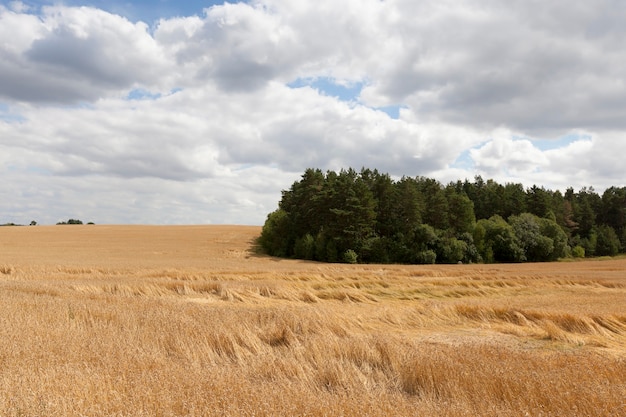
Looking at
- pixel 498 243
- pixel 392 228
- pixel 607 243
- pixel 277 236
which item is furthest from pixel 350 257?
pixel 607 243

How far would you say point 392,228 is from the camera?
65500mm

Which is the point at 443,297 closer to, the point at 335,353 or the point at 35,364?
the point at 335,353

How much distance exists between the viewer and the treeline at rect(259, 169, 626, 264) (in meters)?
62.0

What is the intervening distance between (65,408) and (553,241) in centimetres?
7907

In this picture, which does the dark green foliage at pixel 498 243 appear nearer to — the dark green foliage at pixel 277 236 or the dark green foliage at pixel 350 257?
the dark green foliage at pixel 350 257

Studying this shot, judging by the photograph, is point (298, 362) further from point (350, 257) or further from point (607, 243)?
point (607, 243)

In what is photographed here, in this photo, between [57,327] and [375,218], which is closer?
[57,327]

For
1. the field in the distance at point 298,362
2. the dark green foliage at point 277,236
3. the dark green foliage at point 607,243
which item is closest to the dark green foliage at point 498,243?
the dark green foliage at point 277,236

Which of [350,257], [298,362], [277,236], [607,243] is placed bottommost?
[350,257]

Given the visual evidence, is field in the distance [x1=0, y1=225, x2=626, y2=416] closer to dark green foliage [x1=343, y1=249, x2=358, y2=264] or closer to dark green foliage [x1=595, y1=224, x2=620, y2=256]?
dark green foliage [x1=343, y1=249, x2=358, y2=264]

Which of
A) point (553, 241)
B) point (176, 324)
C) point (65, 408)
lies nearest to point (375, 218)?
point (553, 241)

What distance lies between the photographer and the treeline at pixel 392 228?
6203 centimetres

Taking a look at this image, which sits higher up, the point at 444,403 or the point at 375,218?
the point at 375,218

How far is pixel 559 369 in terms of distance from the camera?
281 inches
